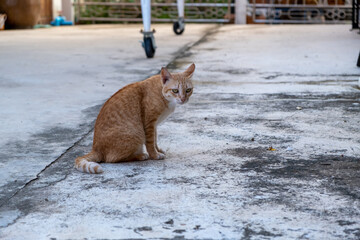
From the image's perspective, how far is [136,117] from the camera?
2613 mm

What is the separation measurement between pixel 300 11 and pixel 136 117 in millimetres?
10036

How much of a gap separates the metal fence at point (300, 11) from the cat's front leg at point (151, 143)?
9.35 meters

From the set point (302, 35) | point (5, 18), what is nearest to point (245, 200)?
point (302, 35)

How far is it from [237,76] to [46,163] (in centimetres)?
283

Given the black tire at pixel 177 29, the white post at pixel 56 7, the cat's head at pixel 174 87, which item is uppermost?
the white post at pixel 56 7

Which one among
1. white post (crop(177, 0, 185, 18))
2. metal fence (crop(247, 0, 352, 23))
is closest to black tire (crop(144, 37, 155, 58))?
white post (crop(177, 0, 185, 18))

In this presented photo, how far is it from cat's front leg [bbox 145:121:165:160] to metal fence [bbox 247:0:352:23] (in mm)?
9353

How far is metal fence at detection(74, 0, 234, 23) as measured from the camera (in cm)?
1191

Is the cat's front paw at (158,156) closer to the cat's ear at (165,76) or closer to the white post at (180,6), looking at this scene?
the cat's ear at (165,76)

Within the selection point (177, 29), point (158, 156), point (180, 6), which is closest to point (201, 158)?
point (158, 156)

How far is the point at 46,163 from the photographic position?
8.29ft

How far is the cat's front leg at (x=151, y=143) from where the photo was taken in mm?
2609

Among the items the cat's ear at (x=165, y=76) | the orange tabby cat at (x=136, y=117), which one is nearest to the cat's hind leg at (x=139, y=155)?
the orange tabby cat at (x=136, y=117)

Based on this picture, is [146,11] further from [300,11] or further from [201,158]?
[300,11]
